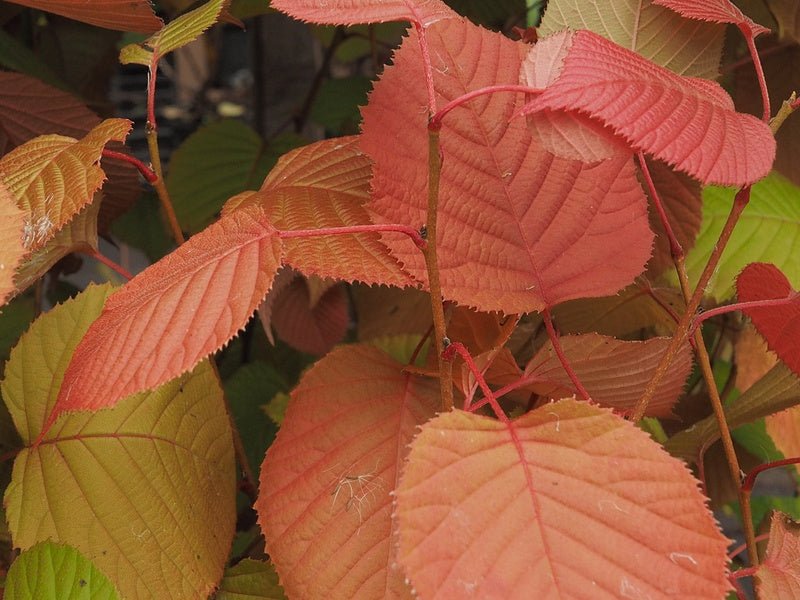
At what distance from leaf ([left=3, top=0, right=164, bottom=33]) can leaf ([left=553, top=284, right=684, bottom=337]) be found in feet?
1.00

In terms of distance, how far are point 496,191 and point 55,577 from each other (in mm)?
262

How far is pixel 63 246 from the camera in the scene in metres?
0.43

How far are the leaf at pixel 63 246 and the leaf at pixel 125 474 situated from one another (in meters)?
0.03

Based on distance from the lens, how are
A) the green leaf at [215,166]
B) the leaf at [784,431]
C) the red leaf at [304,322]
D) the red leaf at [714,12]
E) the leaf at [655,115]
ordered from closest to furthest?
the leaf at [655,115] < the red leaf at [714,12] < the leaf at [784,431] < the red leaf at [304,322] < the green leaf at [215,166]

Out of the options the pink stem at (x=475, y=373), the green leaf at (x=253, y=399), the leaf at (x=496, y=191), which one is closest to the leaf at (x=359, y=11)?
the leaf at (x=496, y=191)

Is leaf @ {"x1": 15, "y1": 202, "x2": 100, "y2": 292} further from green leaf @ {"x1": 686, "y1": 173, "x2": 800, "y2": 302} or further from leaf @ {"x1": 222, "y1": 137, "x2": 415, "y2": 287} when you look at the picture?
green leaf @ {"x1": 686, "y1": 173, "x2": 800, "y2": 302}

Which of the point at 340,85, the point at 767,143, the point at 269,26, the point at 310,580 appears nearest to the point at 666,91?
the point at 767,143

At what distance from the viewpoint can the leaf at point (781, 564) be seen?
0.33 meters

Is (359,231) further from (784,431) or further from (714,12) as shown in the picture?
(784,431)

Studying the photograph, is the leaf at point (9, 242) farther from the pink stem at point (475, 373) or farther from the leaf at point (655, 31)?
the leaf at point (655, 31)

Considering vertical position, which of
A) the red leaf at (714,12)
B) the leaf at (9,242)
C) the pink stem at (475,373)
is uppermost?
the red leaf at (714,12)

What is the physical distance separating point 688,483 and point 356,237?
18cm

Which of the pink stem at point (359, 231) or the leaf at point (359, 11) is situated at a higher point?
the leaf at point (359, 11)

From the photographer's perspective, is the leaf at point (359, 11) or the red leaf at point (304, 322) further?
the red leaf at point (304, 322)
